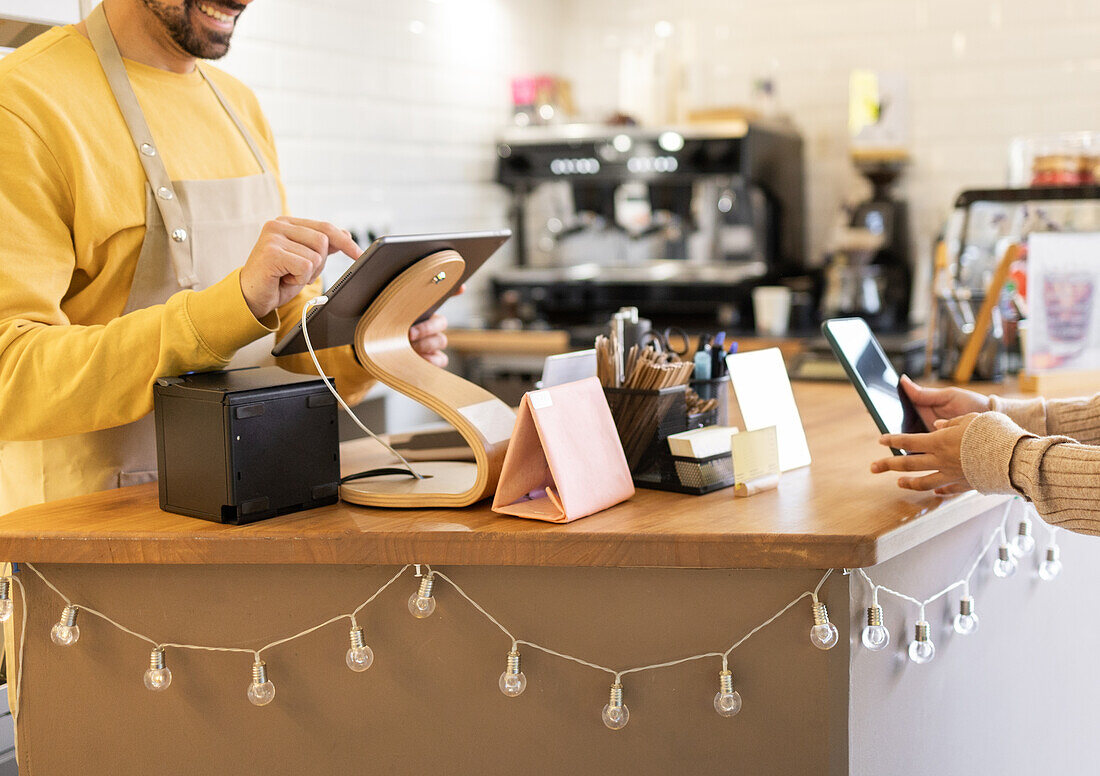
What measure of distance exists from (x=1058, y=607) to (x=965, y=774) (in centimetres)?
50

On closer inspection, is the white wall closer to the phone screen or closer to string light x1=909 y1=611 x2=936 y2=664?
the phone screen

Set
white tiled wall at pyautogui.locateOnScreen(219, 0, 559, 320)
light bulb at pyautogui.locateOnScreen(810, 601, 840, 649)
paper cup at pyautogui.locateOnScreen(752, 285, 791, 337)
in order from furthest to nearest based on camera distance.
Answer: paper cup at pyautogui.locateOnScreen(752, 285, 791, 337) → white tiled wall at pyautogui.locateOnScreen(219, 0, 559, 320) → light bulb at pyautogui.locateOnScreen(810, 601, 840, 649)

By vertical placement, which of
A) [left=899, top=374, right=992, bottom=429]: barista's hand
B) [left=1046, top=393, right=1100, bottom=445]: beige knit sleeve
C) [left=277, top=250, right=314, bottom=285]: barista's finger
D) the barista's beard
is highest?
the barista's beard

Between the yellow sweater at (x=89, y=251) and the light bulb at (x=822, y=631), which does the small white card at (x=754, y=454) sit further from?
the yellow sweater at (x=89, y=251)

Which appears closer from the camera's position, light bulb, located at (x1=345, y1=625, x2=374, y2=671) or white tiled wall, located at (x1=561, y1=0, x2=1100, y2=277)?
light bulb, located at (x1=345, y1=625, x2=374, y2=671)

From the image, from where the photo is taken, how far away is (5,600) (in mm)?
1549

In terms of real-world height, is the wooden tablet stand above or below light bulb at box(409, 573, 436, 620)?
above

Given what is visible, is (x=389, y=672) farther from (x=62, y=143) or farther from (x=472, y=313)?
(x=472, y=313)

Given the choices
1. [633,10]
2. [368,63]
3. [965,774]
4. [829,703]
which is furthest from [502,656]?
[633,10]

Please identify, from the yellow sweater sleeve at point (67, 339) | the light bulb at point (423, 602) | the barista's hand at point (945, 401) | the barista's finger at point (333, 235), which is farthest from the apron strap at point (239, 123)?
the barista's hand at point (945, 401)

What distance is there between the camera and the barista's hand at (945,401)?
6.05 ft

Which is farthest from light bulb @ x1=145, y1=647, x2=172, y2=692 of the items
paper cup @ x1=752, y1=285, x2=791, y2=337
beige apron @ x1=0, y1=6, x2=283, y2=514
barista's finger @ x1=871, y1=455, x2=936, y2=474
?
paper cup @ x1=752, y1=285, x2=791, y2=337

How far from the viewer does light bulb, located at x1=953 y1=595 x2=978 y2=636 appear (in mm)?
1641

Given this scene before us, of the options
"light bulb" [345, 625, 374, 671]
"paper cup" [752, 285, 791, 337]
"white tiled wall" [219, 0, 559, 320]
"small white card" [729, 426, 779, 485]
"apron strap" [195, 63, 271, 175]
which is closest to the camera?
"light bulb" [345, 625, 374, 671]
